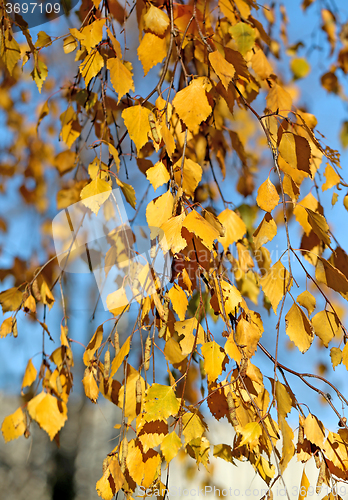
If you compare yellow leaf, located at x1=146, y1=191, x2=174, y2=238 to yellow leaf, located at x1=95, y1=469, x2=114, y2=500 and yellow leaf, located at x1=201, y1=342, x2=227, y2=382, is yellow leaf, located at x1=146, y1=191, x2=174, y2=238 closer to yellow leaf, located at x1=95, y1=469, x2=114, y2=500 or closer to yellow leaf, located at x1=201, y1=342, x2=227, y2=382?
yellow leaf, located at x1=201, y1=342, x2=227, y2=382

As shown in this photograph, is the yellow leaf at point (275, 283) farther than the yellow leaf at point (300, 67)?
No

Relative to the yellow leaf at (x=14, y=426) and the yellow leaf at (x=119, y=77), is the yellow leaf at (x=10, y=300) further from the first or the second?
the yellow leaf at (x=119, y=77)

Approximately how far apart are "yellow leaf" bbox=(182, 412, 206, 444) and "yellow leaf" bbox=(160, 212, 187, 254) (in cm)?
21

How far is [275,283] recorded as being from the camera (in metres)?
0.48

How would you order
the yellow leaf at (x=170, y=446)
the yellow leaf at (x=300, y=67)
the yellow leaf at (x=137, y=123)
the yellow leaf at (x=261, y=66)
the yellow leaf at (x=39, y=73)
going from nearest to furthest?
the yellow leaf at (x=170, y=446) < the yellow leaf at (x=137, y=123) < the yellow leaf at (x=39, y=73) < the yellow leaf at (x=261, y=66) < the yellow leaf at (x=300, y=67)

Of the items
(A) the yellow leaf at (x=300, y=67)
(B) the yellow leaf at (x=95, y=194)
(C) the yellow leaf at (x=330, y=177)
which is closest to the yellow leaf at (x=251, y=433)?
(B) the yellow leaf at (x=95, y=194)

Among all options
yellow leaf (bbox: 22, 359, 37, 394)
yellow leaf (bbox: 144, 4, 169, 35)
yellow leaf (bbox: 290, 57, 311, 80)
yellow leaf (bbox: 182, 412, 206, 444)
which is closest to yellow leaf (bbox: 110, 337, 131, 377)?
yellow leaf (bbox: 182, 412, 206, 444)

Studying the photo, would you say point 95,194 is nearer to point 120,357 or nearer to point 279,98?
point 120,357

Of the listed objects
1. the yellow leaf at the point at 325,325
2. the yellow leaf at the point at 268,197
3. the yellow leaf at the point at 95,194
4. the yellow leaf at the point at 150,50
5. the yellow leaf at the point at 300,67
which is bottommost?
the yellow leaf at the point at 325,325

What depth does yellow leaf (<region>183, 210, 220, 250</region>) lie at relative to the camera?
0.38 meters

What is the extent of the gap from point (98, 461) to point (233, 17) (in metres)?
2.31

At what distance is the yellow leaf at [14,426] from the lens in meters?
0.64

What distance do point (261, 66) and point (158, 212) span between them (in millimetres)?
469

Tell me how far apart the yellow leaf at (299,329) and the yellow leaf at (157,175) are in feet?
0.77
